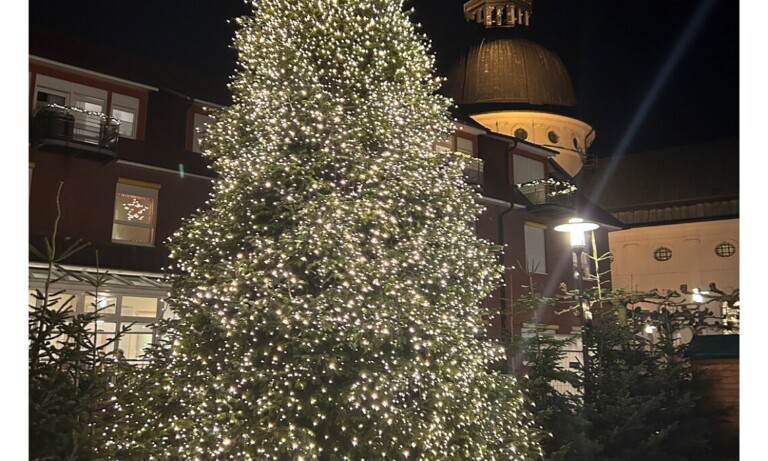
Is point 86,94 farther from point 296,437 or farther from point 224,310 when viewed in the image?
point 296,437

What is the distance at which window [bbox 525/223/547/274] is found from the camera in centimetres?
2569

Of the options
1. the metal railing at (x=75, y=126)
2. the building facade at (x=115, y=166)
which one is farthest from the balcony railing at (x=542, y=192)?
the metal railing at (x=75, y=126)

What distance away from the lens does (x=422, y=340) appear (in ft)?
25.4

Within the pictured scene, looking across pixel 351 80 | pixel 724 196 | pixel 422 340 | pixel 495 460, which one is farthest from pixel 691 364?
pixel 724 196

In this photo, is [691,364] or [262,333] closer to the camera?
[262,333]

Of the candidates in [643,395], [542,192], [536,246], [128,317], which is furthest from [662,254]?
[128,317]

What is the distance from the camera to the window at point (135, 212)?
17.5m

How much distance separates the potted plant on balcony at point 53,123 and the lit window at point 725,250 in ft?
131

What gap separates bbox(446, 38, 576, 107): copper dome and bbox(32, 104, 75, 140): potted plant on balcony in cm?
3542

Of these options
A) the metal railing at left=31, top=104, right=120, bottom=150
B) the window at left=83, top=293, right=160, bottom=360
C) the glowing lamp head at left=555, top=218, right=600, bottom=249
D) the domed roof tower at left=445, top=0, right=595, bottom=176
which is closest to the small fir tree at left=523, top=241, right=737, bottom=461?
the glowing lamp head at left=555, top=218, right=600, bottom=249

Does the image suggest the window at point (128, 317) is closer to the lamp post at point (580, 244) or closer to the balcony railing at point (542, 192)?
the lamp post at point (580, 244)

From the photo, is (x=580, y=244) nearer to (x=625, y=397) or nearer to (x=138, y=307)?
(x=625, y=397)

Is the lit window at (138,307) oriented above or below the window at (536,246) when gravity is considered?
below

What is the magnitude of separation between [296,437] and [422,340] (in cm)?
181
